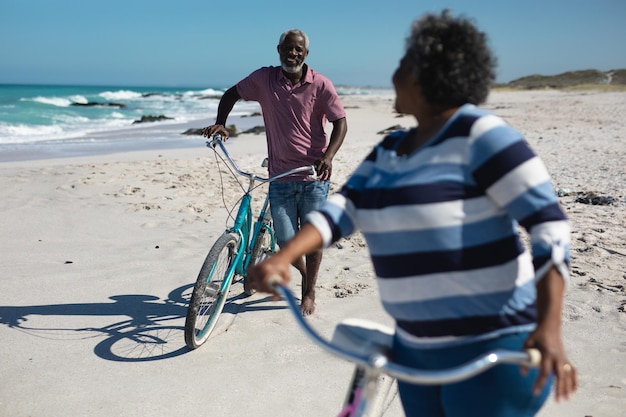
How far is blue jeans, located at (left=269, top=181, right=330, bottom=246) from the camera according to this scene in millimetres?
4484

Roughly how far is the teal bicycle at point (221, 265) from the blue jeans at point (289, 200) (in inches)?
5.3

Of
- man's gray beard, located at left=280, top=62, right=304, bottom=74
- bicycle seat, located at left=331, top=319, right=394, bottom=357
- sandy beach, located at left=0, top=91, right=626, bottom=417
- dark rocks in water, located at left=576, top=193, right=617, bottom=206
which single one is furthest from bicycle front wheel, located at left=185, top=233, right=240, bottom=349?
dark rocks in water, located at left=576, top=193, right=617, bottom=206

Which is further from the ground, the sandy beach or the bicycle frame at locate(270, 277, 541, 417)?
the bicycle frame at locate(270, 277, 541, 417)

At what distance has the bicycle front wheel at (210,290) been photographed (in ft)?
12.7

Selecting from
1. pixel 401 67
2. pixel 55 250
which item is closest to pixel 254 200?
pixel 55 250

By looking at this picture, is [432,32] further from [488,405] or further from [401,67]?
[488,405]

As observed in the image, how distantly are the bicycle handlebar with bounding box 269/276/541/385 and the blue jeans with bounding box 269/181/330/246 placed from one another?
9.10ft

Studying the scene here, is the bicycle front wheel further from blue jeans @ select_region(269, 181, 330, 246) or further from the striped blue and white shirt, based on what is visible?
the striped blue and white shirt

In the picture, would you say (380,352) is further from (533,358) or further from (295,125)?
(295,125)

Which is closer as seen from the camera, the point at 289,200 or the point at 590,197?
the point at 289,200

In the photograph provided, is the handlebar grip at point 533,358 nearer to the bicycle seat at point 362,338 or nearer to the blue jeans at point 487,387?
the blue jeans at point 487,387

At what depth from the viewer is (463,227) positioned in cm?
155

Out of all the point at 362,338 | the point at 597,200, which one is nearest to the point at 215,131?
the point at 362,338

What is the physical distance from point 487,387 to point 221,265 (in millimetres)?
2786
